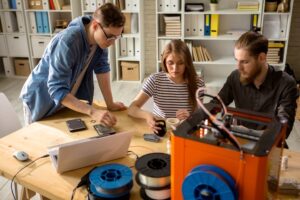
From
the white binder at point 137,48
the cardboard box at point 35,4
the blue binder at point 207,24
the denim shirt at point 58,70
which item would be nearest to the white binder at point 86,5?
the cardboard box at point 35,4

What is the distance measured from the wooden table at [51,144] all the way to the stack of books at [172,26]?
8.73 feet

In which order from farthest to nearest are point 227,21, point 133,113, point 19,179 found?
point 227,21
point 133,113
point 19,179

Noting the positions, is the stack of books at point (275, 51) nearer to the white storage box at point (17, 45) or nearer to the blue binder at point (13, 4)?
the white storage box at point (17, 45)

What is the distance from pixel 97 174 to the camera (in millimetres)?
1146

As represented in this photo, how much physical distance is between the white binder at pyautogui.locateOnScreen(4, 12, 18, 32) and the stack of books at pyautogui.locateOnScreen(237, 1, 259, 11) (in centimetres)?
330

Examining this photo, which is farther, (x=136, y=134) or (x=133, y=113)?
(x=133, y=113)

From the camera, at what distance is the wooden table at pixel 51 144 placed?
126 centimetres

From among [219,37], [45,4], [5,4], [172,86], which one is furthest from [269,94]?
[5,4]

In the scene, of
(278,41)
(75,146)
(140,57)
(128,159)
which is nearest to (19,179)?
(75,146)

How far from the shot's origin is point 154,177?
1.03 metres

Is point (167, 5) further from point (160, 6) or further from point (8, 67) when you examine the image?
point (8, 67)

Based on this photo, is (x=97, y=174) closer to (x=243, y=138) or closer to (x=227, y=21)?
(x=243, y=138)

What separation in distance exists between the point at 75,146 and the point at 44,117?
0.71m

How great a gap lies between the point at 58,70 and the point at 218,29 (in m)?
3.20
